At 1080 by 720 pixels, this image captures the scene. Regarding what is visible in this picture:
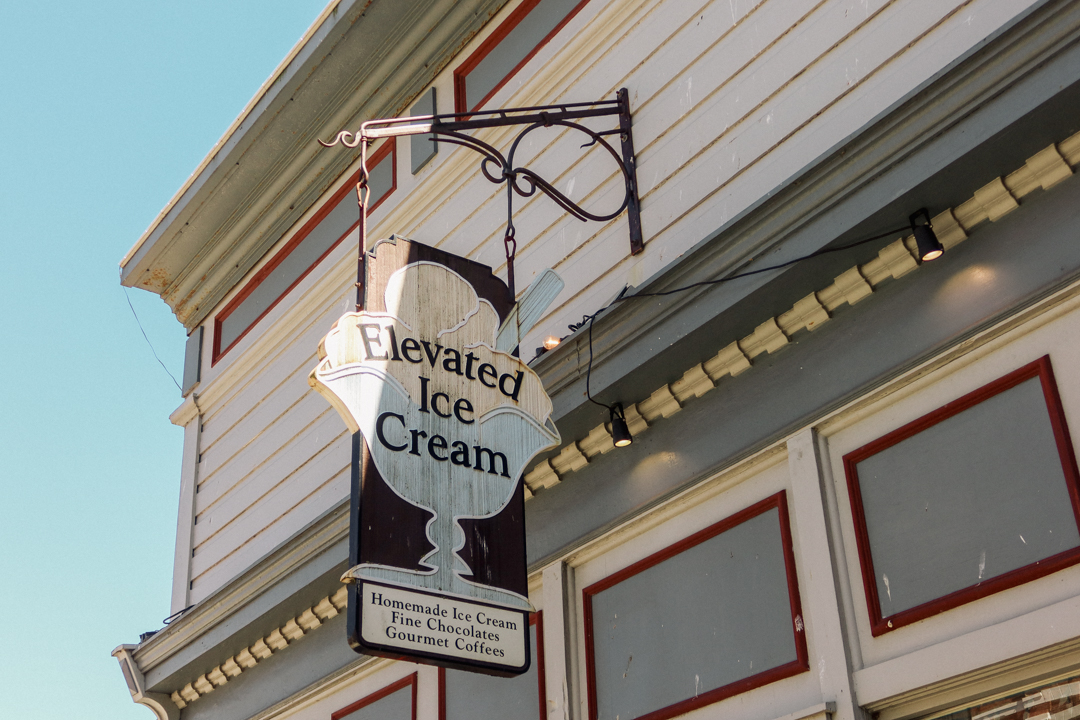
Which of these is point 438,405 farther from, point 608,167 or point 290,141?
point 290,141

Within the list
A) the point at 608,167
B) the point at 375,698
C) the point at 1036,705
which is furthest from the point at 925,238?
the point at 375,698

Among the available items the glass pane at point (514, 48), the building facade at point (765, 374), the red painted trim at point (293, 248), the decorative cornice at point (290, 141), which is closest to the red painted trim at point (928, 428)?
the building facade at point (765, 374)

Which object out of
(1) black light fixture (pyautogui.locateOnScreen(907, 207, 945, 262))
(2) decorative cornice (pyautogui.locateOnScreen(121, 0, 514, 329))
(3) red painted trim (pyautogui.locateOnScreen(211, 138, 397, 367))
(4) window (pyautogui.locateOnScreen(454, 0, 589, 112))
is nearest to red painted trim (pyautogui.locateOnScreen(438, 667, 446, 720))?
(3) red painted trim (pyautogui.locateOnScreen(211, 138, 397, 367))

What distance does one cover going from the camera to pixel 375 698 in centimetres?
772

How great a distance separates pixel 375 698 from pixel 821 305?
3995 millimetres

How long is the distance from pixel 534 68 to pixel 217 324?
4.71 metres

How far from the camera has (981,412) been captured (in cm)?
484

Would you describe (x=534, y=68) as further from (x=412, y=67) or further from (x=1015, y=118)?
(x=1015, y=118)

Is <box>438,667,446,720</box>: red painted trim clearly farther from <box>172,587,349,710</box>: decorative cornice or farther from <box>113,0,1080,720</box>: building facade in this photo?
<box>172,587,349,710</box>: decorative cornice

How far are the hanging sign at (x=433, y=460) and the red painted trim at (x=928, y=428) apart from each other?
1477 millimetres

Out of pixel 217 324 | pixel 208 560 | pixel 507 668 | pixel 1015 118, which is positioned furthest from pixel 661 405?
pixel 217 324

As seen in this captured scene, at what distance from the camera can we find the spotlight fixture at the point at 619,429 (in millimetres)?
6211

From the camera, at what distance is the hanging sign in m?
5.09

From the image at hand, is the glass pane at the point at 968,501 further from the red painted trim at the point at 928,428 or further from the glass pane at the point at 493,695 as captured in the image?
the glass pane at the point at 493,695
